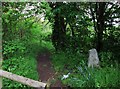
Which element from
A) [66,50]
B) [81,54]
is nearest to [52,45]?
[66,50]

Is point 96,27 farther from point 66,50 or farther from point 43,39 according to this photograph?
point 43,39

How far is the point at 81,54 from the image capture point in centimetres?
786

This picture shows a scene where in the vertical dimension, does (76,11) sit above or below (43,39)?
above

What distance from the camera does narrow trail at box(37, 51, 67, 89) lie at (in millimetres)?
5758

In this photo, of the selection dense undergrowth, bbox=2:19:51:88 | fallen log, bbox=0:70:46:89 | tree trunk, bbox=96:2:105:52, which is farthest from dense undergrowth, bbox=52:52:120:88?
fallen log, bbox=0:70:46:89

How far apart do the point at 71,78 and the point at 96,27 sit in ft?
10.6

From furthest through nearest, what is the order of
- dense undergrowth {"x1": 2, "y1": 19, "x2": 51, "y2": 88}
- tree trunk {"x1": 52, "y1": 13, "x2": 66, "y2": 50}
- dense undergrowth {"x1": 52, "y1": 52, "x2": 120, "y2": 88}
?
tree trunk {"x1": 52, "y1": 13, "x2": 66, "y2": 50} < dense undergrowth {"x1": 2, "y1": 19, "x2": 51, "y2": 88} < dense undergrowth {"x1": 52, "y1": 52, "x2": 120, "y2": 88}

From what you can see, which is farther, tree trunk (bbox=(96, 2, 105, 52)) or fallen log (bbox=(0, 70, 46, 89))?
tree trunk (bbox=(96, 2, 105, 52))

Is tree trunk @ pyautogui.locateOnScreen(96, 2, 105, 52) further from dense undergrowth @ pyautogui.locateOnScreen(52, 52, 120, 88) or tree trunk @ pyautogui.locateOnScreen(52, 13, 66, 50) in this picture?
tree trunk @ pyautogui.locateOnScreen(52, 13, 66, 50)

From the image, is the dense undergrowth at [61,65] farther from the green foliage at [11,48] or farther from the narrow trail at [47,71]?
the narrow trail at [47,71]

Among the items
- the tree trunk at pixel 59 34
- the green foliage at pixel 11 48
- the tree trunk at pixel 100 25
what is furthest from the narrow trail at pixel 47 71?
the tree trunk at pixel 100 25

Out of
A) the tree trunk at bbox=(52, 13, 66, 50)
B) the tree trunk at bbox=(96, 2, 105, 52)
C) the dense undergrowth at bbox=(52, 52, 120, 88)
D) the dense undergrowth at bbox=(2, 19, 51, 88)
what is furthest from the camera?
the tree trunk at bbox=(52, 13, 66, 50)

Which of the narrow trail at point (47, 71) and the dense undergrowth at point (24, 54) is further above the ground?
the dense undergrowth at point (24, 54)

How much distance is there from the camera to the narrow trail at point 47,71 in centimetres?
576
